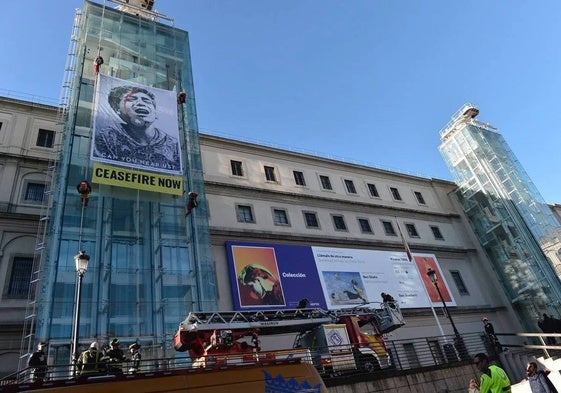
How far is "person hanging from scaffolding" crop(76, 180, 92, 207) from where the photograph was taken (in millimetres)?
Result: 18016

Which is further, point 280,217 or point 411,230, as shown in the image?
point 411,230

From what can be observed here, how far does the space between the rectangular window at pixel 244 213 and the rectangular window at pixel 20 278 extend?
1155 cm

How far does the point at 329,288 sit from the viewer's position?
25000 mm

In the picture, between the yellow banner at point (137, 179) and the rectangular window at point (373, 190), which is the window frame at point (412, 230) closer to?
the rectangular window at point (373, 190)

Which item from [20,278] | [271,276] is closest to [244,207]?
[271,276]

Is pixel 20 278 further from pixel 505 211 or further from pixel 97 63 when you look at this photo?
pixel 505 211

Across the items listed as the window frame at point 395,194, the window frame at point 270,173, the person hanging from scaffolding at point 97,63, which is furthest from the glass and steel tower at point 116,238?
the window frame at point 395,194

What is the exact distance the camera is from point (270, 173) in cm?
2962

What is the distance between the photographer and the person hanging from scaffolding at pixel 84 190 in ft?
59.1

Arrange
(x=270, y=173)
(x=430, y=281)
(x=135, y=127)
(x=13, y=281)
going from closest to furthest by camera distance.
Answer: (x=13, y=281)
(x=135, y=127)
(x=270, y=173)
(x=430, y=281)

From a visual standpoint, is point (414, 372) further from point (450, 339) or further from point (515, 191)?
point (515, 191)

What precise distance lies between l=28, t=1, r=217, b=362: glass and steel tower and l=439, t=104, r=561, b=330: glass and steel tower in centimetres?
2613

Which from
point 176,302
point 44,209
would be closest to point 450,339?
point 176,302

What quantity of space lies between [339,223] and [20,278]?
19.9 metres
